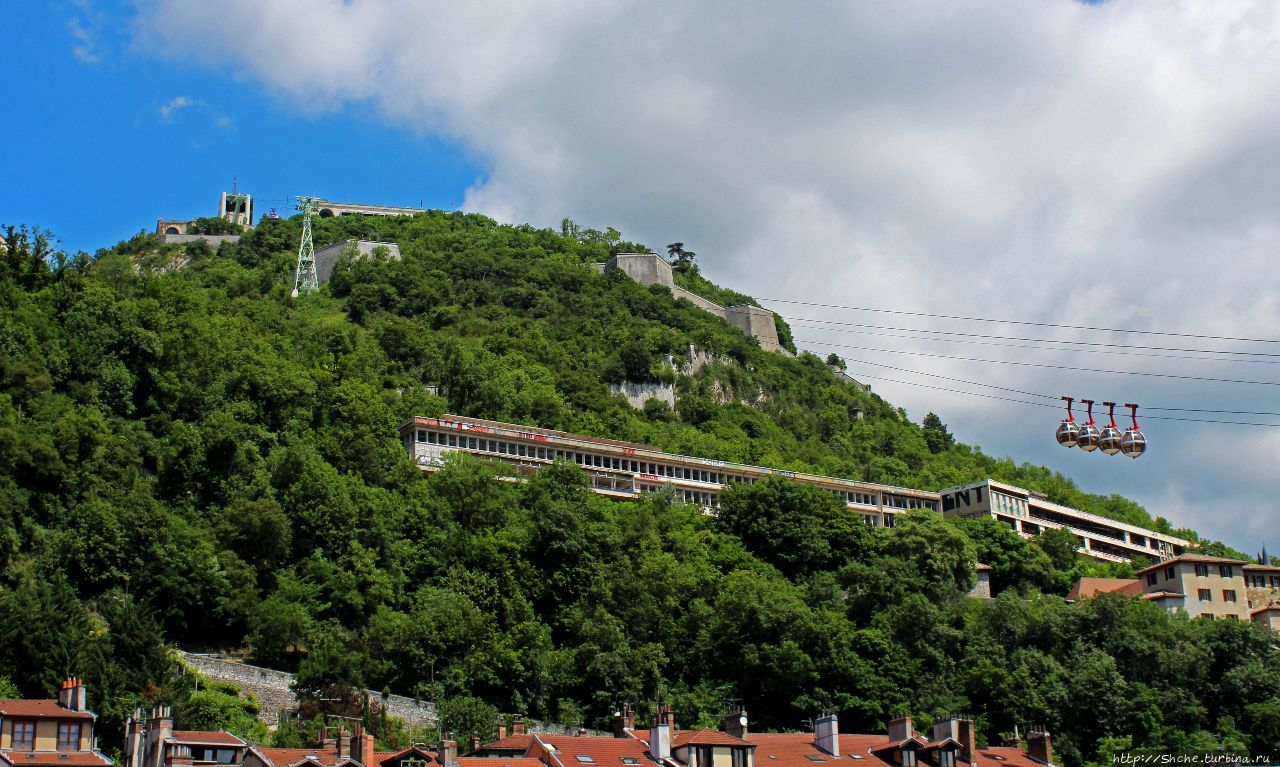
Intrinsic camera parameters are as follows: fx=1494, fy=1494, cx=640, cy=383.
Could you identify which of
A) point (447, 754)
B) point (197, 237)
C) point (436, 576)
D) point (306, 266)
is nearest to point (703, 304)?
point (306, 266)

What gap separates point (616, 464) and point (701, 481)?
7521mm

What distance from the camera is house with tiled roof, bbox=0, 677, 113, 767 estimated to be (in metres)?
40.3

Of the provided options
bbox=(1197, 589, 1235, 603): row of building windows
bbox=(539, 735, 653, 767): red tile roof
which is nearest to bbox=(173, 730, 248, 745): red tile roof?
bbox=(539, 735, 653, 767): red tile roof

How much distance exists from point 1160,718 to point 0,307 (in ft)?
202

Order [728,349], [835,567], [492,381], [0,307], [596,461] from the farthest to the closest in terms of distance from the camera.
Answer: [728,349] < [492,381] < [596,461] < [835,567] < [0,307]

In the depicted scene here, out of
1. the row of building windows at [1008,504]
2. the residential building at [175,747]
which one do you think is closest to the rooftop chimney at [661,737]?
the residential building at [175,747]

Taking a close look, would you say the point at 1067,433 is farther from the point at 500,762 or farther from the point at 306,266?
the point at 306,266

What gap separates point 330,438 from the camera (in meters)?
85.9

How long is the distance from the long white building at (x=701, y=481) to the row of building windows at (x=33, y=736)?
46.4 m

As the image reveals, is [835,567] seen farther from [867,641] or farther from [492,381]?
[492,381]

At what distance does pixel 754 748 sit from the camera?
47.7 meters

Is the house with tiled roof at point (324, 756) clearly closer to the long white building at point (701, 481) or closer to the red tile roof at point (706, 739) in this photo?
the red tile roof at point (706, 739)

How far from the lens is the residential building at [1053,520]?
110 meters

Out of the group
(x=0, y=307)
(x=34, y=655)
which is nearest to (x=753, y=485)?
(x=0, y=307)
